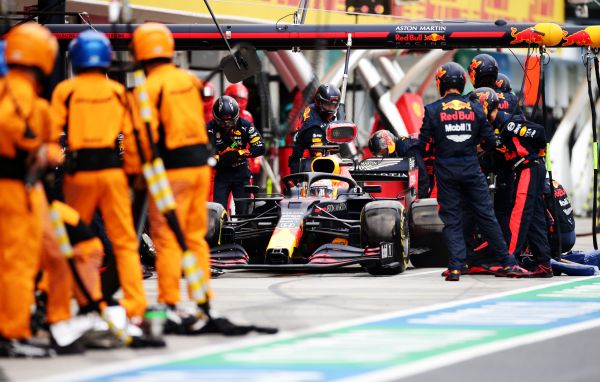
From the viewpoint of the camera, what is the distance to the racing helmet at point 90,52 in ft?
30.7

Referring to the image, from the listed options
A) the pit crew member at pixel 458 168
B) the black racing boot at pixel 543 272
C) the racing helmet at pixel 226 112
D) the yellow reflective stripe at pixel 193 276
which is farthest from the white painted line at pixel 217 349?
the racing helmet at pixel 226 112

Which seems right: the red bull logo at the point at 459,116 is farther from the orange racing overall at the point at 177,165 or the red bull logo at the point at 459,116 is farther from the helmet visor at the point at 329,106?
the orange racing overall at the point at 177,165

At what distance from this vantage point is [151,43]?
382 inches

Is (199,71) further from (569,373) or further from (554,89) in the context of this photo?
(569,373)

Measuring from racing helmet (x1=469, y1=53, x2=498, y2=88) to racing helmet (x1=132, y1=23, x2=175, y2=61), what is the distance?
611cm

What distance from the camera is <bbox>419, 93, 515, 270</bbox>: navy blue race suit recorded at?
547 inches

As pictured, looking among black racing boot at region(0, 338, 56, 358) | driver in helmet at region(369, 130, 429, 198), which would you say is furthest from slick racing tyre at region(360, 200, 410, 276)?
black racing boot at region(0, 338, 56, 358)

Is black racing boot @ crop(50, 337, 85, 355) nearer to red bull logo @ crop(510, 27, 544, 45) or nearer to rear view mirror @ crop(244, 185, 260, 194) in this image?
rear view mirror @ crop(244, 185, 260, 194)

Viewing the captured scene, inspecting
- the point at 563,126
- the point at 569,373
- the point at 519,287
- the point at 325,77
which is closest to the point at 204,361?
the point at 569,373

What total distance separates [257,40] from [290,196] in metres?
2.75

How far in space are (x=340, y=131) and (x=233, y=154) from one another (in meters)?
2.08

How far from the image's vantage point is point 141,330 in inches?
360

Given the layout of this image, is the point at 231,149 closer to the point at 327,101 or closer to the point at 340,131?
the point at 327,101

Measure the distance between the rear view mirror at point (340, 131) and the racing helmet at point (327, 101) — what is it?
1324 mm
